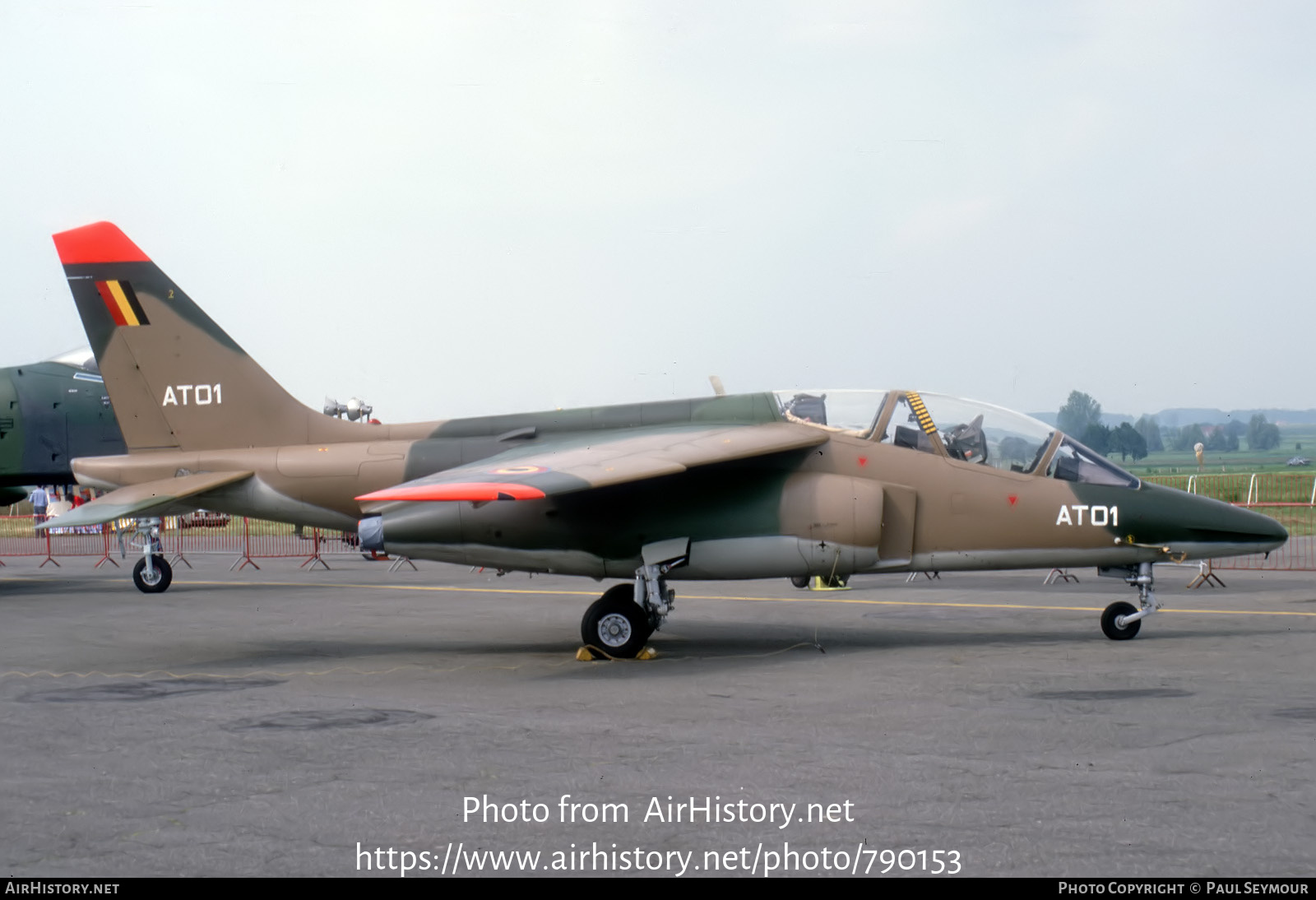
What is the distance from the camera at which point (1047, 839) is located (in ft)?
17.2

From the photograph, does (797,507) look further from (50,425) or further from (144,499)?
(50,425)

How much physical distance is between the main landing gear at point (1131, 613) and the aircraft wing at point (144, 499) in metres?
9.22

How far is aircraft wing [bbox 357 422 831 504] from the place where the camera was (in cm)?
945

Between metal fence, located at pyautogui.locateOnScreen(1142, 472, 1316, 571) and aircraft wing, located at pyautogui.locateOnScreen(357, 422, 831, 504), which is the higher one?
aircraft wing, located at pyautogui.locateOnScreen(357, 422, 831, 504)

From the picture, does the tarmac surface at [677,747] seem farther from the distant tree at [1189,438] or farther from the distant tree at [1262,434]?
the distant tree at [1262,434]

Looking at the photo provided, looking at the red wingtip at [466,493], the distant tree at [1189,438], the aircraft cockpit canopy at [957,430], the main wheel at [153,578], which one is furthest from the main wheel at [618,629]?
the distant tree at [1189,438]

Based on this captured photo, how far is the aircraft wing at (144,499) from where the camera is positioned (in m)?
12.0

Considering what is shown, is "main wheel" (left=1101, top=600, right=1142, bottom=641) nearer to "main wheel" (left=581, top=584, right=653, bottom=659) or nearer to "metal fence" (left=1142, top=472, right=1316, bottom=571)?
"main wheel" (left=581, top=584, right=653, bottom=659)

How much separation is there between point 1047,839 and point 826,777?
1459 millimetres

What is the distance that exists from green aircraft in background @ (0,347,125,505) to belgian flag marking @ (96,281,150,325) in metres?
5.41

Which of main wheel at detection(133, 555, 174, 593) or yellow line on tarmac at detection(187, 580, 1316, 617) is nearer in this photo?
yellow line on tarmac at detection(187, 580, 1316, 617)

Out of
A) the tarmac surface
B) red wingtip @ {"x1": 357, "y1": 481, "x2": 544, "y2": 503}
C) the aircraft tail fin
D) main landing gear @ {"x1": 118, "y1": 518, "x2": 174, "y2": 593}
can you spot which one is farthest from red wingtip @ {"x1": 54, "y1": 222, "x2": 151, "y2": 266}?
red wingtip @ {"x1": 357, "y1": 481, "x2": 544, "y2": 503}

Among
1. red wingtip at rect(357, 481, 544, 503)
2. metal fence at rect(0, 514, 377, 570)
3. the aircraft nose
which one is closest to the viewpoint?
red wingtip at rect(357, 481, 544, 503)

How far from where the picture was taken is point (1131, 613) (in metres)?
11.8
